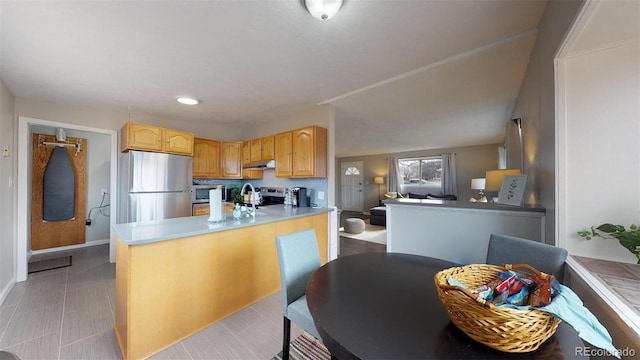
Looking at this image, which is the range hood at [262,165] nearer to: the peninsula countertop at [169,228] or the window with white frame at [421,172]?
the peninsula countertop at [169,228]

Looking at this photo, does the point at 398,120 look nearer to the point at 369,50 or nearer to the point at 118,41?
the point at 369,50

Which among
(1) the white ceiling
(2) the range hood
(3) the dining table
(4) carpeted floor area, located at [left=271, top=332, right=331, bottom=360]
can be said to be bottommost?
(4) carpeted floor area, located at [left=271, top=332, right=331, bottom=360]

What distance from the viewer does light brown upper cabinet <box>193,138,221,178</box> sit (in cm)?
379

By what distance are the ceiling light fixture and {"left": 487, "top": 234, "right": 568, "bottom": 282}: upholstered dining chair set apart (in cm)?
167

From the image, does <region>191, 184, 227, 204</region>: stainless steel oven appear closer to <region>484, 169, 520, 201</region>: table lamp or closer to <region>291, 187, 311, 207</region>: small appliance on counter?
<region>291, 187, 311, 207</region>: small appliance on counter

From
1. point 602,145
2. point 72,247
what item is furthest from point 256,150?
point 602,145

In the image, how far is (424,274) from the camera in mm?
1153

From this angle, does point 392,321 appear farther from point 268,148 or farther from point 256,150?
point 256,150

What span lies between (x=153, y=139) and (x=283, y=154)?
184cm

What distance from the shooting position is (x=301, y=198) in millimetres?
3293

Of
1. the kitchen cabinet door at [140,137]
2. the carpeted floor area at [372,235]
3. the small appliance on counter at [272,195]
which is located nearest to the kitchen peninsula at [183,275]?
the small appliance on counter at [272,195]

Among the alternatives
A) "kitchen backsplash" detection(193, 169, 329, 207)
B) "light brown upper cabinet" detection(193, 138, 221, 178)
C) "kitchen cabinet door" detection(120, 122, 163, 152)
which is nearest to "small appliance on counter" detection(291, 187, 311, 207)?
"kitchen backsplash" detection(193, 169, 329, 207)

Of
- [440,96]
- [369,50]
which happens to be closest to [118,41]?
[369,50]

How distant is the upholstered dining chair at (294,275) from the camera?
127cm
